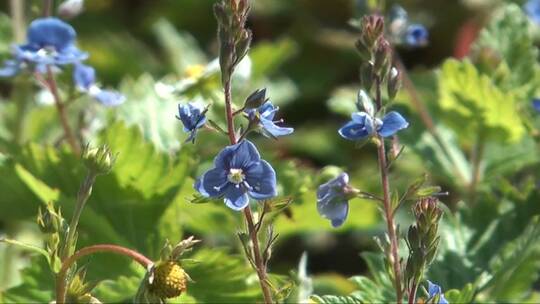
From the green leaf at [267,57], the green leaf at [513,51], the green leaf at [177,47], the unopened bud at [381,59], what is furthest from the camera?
the green leaf at [177,47]

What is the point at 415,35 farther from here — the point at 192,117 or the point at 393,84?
the point at 192,117

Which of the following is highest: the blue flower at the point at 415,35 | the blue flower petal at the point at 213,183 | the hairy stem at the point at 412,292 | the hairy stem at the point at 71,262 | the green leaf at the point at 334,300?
the blue flower at the point at 415,35

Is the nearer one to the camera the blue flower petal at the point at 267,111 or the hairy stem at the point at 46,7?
the blue flower petal at the point at 267,111

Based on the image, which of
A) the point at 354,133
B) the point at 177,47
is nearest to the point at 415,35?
the point at 354,133

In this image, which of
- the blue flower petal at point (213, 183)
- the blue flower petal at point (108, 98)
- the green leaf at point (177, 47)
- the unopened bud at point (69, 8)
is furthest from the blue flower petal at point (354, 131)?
the green leaf at point (177, 47)

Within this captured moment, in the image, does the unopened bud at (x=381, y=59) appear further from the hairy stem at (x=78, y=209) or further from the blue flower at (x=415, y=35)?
the blue flower at (x=415, y=35)

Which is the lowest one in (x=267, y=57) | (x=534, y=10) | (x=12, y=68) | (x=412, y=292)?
(x=412, y=292)

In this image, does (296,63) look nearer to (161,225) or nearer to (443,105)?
(443,105)
